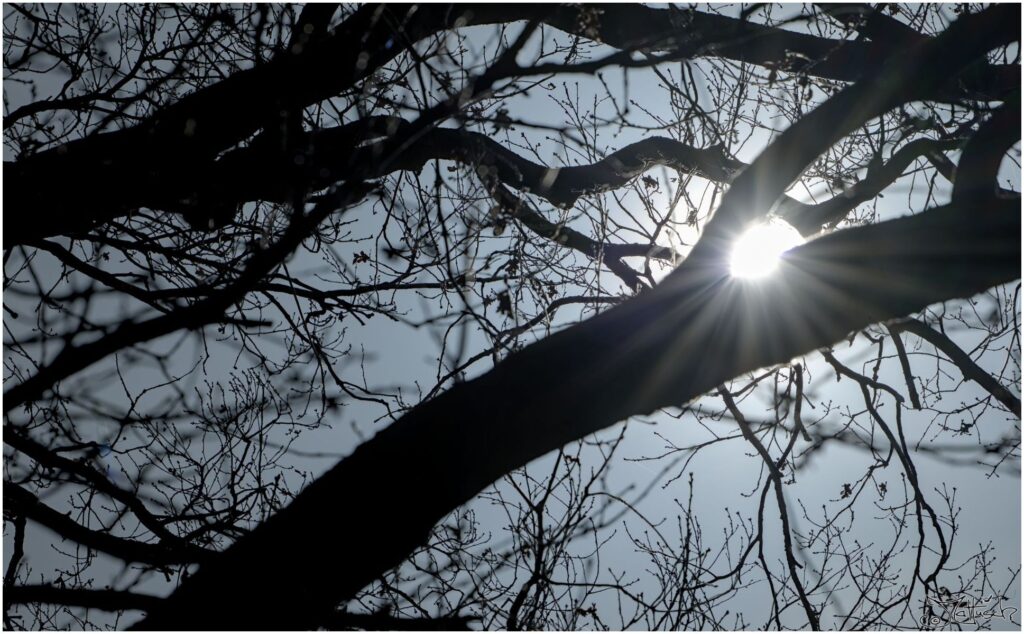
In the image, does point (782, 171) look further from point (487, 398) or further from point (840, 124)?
point (487, 398)

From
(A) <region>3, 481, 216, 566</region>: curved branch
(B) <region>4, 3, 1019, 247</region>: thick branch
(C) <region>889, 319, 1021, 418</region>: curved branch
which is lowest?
(A) <region>3, 481, 216, 566</region>: curved branch

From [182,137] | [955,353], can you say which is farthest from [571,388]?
[182,137]

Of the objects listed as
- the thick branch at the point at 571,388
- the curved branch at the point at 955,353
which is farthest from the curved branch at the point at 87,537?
the curved branch at the point at 955,353

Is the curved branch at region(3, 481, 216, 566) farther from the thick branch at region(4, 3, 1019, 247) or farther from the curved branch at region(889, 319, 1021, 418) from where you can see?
the curved branch at region(889, 319, 1021, 418)

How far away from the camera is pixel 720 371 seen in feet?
7.34

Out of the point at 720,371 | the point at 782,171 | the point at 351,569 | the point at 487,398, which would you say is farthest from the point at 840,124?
the point at 351,569

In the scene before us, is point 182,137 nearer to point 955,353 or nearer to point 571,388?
point 571,388

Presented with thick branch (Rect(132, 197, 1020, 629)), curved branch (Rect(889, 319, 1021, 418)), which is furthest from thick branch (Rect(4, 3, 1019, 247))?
thick branch (Rect(132, 197, 1020, 629))

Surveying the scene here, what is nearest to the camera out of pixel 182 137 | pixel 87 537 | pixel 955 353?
pixel 87 537

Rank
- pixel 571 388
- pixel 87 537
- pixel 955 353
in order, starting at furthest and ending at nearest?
pixel 955 353, pixel 87 537, pixel 571 388

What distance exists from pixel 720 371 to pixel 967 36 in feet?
4.97

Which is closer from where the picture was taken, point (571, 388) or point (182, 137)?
point (571, 388)

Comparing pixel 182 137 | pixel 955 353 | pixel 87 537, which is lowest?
A: pixel 87 537

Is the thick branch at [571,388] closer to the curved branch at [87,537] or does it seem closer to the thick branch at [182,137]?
the curved branch at [87,537]
